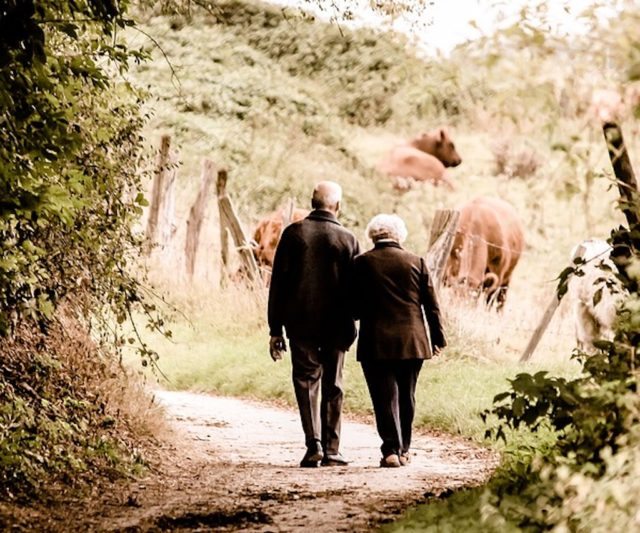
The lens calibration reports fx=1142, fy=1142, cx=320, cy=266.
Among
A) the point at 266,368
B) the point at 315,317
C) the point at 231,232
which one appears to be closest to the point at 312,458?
the point at 315,317

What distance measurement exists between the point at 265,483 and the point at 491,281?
1373 centimetres

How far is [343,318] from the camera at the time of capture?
883cm

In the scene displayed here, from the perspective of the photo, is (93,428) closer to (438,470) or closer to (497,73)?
(438,470)

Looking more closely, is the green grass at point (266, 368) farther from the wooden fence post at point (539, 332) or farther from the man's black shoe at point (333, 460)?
the man's black shoe at point (333, 460)

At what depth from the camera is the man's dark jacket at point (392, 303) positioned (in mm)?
8648

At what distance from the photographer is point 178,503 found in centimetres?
712

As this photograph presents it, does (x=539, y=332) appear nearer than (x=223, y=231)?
Yes

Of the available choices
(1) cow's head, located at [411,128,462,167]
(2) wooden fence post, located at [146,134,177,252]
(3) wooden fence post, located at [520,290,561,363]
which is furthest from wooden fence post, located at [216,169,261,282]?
(1) cow's head, located at [411,128,462,167]

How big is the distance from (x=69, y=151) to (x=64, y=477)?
7.72 ft

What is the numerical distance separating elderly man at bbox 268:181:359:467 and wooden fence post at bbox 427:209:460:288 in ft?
19.4

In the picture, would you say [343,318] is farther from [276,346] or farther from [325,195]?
[325,195]

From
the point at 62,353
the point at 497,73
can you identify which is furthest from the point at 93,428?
the point at 497,73

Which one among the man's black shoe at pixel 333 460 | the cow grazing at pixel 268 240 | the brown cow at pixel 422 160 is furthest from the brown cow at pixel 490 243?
the man's black shoe at pixel 333 460

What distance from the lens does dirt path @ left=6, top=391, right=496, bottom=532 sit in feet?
21.5
